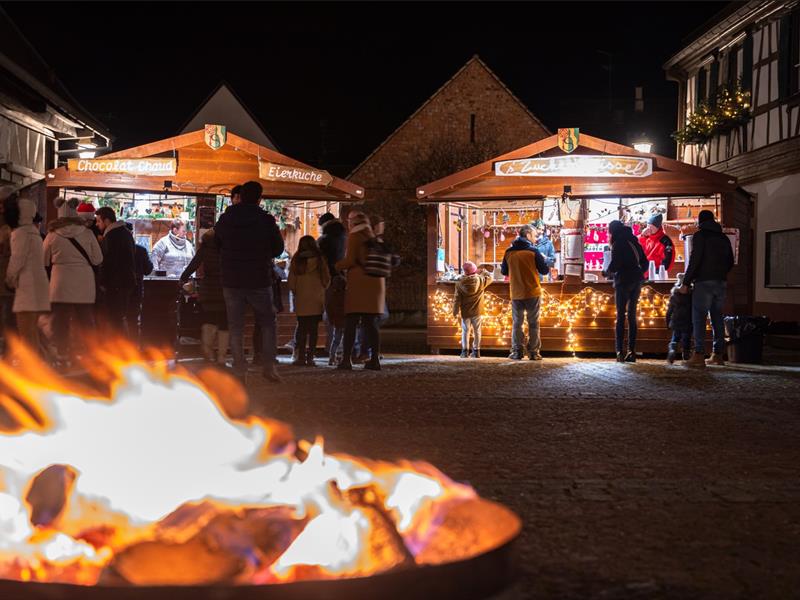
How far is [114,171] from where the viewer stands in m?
14.2

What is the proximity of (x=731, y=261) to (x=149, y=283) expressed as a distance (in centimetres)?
863

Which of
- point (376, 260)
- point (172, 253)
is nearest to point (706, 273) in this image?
point (376, 260)

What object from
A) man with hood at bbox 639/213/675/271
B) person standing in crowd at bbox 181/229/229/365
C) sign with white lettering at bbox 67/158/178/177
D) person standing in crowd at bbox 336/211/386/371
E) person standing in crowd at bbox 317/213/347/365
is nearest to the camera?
person standing in crowd at bbox 181/229/229/365

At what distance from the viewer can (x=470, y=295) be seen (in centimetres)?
1484

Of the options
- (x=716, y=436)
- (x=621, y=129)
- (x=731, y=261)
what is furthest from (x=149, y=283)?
(x=621, y=129)

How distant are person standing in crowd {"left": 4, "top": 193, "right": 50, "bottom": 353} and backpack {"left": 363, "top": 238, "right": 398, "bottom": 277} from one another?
3791 millimetres

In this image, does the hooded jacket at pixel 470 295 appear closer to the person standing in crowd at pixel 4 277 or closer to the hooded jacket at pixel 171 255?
the hooded jacket at pixel 171 255

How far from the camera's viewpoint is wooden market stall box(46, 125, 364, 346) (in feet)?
47.3

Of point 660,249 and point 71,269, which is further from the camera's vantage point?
point 660,249

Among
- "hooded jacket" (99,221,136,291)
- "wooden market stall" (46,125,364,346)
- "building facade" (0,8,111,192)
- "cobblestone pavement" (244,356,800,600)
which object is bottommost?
"cobblestone pavement" (244,356,800,600)

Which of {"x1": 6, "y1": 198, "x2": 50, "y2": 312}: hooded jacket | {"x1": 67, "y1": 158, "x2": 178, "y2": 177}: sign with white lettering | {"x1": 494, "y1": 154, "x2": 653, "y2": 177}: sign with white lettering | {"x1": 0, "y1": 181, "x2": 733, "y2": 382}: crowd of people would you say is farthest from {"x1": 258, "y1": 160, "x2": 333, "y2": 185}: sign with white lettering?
{"x1": 6, "y1": 198, "x2": 50, "y2": 312}: hooded jacket

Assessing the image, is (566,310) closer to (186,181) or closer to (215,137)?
(215,137)

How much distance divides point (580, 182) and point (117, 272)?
24.2 feet

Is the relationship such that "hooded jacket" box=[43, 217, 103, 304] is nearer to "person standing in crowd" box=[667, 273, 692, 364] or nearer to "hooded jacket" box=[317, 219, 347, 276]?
"hooded jacket" box=[317, 219, 347, 276]
